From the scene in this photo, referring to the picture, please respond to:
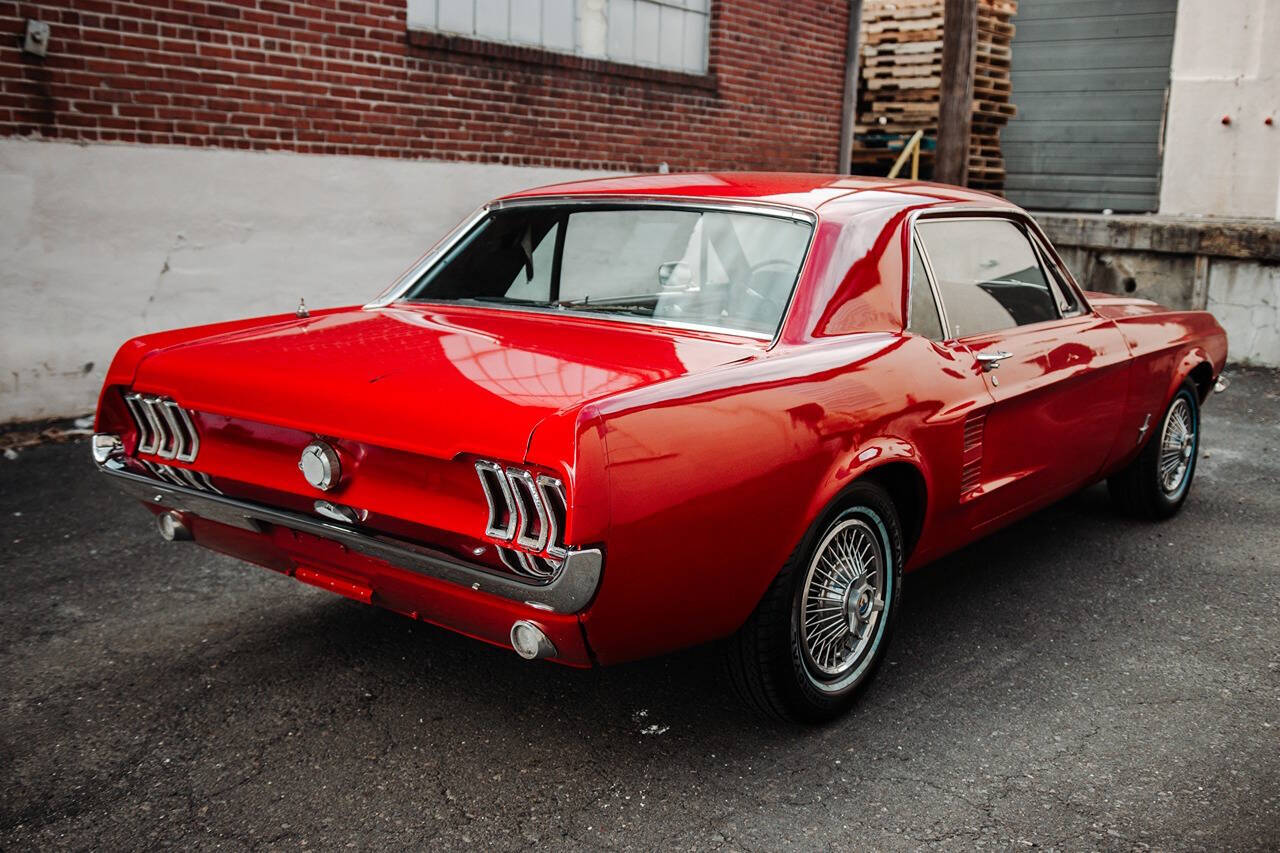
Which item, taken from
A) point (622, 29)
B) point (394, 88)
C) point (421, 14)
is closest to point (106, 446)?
point (394, 88)

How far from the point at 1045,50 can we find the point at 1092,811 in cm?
1446

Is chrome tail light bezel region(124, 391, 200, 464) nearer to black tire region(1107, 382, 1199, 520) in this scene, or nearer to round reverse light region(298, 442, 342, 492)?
round reverse light region(298, 442, 342, 492)

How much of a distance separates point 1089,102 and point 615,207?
43.3 ft

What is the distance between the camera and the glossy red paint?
2500mm

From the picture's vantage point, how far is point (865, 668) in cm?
327

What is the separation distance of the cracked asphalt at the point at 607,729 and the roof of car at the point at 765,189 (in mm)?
1439

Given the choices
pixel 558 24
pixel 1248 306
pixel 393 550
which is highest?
pixel 558 24

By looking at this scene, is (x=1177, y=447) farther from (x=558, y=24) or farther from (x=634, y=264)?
(x=558, y=24)

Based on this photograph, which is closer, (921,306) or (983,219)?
(921,306)

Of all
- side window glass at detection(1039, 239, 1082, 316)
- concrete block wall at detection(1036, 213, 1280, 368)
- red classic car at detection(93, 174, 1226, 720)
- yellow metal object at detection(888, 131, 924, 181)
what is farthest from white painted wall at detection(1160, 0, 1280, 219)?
red classic car at detection(93, 174, 1226, 720)

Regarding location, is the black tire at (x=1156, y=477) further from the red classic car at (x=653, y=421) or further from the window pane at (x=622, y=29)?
the window pane at (x=622, y=29)

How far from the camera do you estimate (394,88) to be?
7.91 m

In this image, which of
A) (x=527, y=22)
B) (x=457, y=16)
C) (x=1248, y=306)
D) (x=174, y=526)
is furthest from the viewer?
(x=1248, y=306)

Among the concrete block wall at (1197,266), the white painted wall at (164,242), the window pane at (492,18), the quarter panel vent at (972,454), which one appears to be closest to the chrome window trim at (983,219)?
the quarter panel vent at (972,454)
